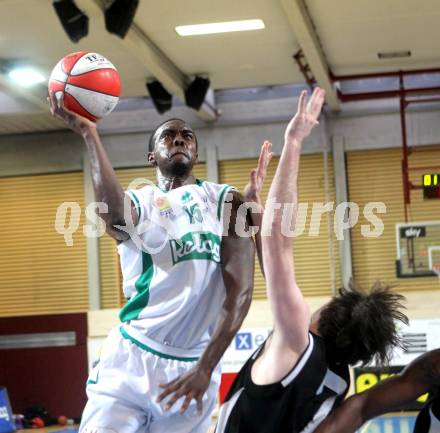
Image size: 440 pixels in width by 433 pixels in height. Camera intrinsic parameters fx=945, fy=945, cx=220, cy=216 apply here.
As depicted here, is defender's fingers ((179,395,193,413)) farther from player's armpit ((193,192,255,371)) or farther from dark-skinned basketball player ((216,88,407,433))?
dark-skinned basketball player ((216,88,407,433))

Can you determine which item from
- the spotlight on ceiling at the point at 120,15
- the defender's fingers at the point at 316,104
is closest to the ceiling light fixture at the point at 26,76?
the spotlight on ceiling at the point at 120,15

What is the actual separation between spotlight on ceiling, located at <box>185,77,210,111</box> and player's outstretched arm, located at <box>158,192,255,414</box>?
8449 mm

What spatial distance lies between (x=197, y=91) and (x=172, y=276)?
346 inches

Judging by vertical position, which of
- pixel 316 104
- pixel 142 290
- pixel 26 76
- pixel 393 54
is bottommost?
pixel 142 290

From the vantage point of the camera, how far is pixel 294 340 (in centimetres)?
294

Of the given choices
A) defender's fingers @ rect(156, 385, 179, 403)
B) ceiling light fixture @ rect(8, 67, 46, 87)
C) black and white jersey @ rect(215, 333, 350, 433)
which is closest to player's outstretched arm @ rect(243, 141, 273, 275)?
defender's fingers @ rect(156, 385, 179, 403)

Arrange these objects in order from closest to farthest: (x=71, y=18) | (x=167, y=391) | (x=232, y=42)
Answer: (x=167, y=391), (x=71, y=18), (x=232, y=42)

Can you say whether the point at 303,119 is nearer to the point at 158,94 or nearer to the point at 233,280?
the point at 233,280

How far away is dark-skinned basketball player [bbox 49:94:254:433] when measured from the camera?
3957 millimetres

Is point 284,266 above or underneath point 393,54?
underneath

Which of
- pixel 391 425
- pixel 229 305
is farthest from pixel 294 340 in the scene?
pixel 391 425

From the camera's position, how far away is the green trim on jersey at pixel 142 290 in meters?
4.08

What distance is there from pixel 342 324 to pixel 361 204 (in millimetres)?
11397

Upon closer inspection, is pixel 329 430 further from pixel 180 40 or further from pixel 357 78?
pixel 357 78
